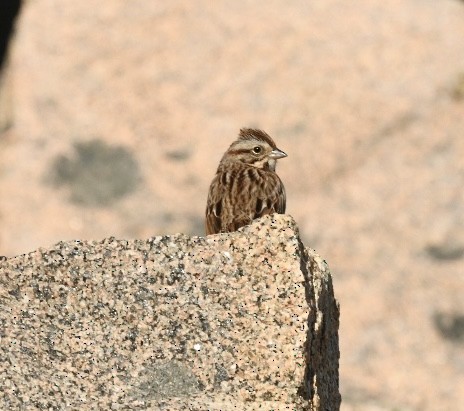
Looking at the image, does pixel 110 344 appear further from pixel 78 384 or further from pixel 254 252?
pixel 254 252

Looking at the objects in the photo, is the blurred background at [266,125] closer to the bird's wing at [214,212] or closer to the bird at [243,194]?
the bird at [243,194]

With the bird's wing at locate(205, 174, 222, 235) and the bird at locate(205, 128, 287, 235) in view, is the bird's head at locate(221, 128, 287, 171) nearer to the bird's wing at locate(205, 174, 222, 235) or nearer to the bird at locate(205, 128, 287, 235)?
the bird at locate(205, 128, 287, 235)

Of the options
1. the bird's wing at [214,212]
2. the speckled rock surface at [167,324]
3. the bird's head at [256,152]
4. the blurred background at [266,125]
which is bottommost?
the speckled rock surface at [167,324]

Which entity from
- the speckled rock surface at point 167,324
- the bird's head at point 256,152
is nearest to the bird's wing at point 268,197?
the bird's head at point 256,152

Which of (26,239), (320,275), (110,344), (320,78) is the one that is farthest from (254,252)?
(320,78)

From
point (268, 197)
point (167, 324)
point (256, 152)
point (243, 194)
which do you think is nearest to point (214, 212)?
point (243, 194)

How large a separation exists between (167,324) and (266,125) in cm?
1020

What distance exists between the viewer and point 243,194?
8.80 meters

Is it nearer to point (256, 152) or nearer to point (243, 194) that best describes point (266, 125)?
point (256, 152)

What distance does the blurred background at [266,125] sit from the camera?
1454cm

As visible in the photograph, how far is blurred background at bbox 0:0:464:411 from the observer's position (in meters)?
14.5

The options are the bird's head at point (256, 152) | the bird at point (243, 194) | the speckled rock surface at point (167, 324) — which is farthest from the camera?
the bird's head at point (256, 152)

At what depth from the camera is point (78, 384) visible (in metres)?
5.71

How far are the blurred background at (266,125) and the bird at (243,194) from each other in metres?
4.02
